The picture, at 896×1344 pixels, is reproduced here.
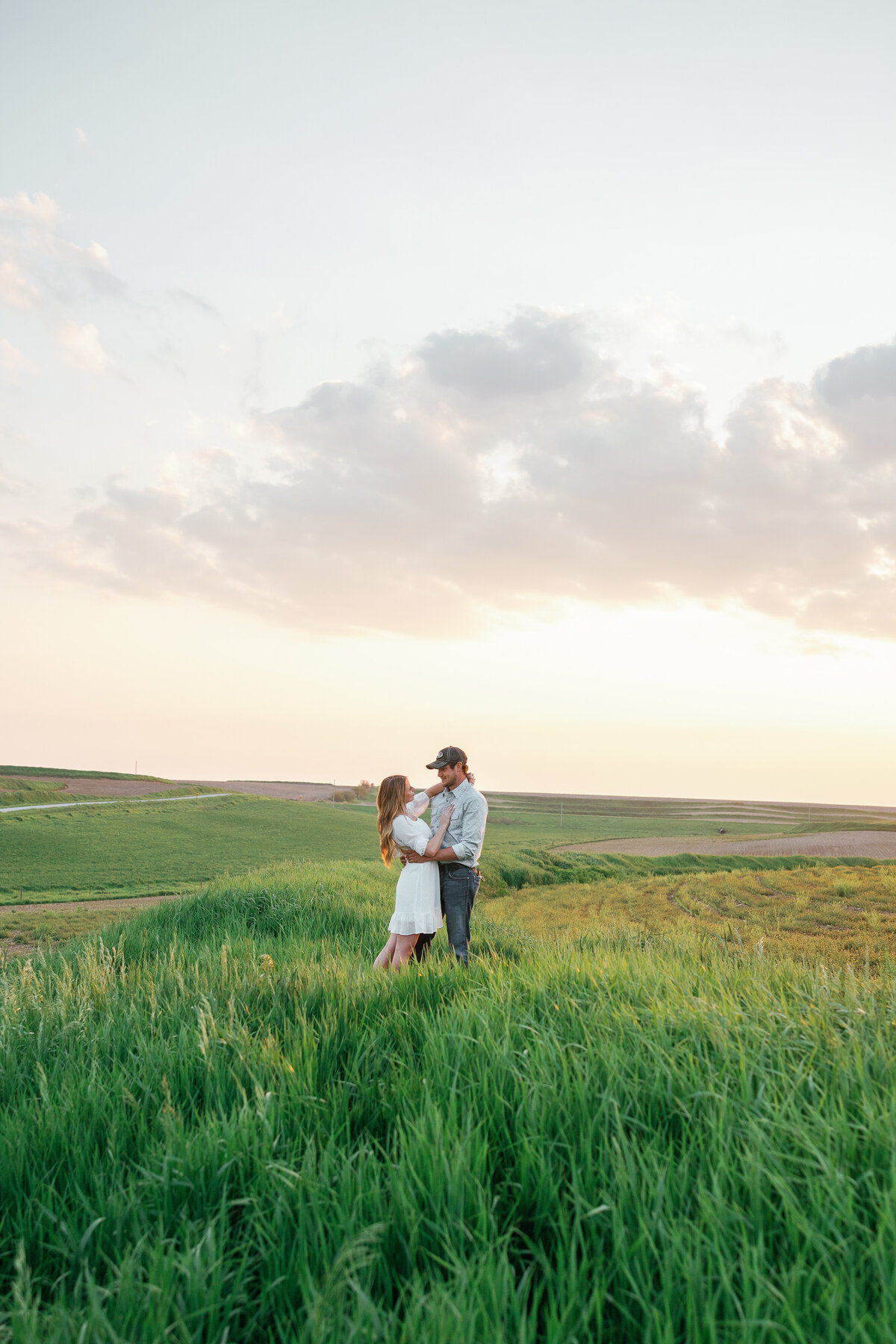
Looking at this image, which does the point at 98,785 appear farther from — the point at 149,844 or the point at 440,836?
the point at 440,836

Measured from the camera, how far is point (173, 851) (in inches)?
1464

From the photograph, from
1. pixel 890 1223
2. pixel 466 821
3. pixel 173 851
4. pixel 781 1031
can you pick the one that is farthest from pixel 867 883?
pixel 173 851

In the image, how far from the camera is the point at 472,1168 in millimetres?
2477

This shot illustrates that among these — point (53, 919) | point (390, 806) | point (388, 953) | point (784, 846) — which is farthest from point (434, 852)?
point (784, 846)

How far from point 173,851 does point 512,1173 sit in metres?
38.5

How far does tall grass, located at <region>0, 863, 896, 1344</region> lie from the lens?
189cm

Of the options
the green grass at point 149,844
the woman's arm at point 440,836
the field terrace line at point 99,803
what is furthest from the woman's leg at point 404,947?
the field terrace line at point 99,803

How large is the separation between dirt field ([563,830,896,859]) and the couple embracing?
102 ft

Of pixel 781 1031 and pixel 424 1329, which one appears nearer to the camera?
pixel 424 1329

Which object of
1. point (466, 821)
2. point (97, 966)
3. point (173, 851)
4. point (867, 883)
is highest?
point (466, 821)

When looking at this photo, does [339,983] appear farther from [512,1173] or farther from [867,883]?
[867,883]

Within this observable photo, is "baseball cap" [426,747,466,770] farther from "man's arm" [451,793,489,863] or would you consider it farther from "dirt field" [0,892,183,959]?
"dirt field" [0,892,183,959]

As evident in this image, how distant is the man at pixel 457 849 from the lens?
300 inches

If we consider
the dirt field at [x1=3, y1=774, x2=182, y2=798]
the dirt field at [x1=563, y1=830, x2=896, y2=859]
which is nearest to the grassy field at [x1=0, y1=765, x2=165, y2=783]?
the dirt field at [x1=3, y1=774, x2=182, y2=798]
